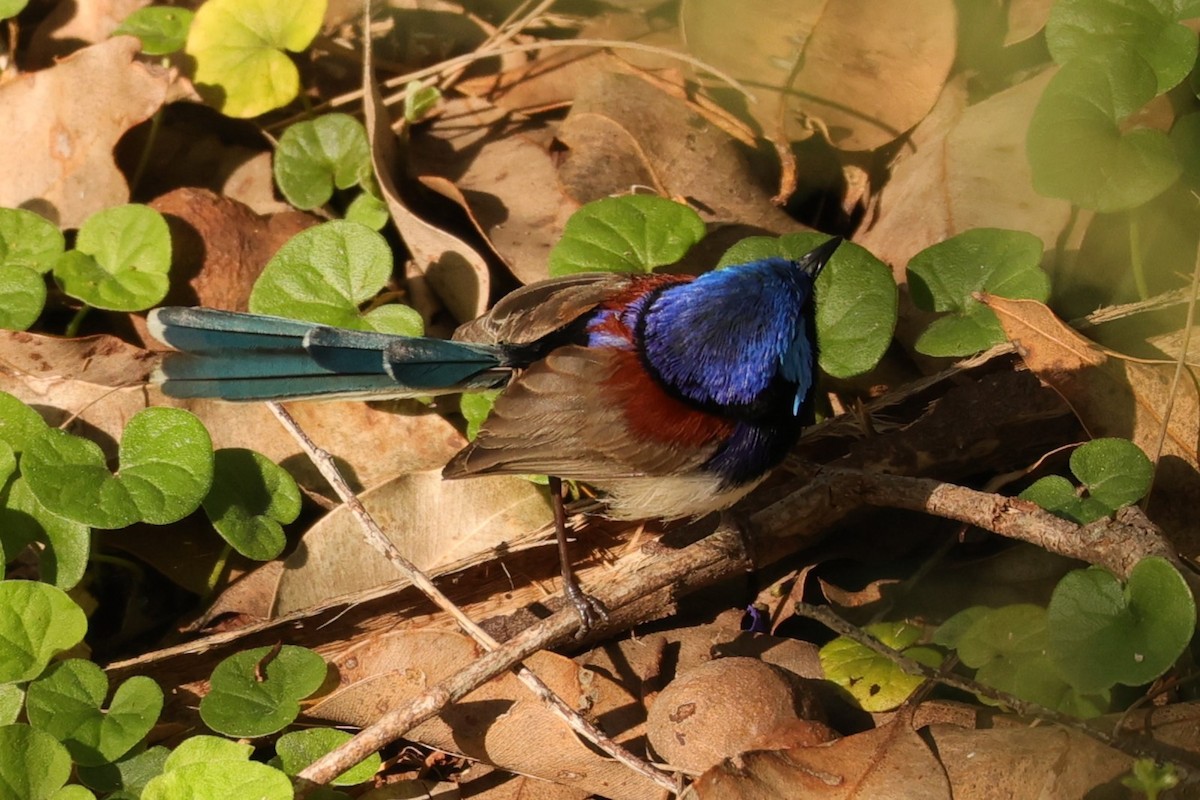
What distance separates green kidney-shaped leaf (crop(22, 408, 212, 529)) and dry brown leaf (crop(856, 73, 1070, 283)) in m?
2.58

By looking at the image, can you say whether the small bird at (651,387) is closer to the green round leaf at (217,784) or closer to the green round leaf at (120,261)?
the green round leaf at (217,784)

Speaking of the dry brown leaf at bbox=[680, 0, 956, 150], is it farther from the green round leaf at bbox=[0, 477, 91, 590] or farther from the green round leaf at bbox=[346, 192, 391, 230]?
the green round leaf at bbox=[0, 477, 91, 590]

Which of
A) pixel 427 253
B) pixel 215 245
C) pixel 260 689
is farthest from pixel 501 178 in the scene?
pixel 260 689

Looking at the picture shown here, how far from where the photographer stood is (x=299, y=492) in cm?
429

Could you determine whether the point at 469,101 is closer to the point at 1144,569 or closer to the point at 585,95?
the point at 585,95

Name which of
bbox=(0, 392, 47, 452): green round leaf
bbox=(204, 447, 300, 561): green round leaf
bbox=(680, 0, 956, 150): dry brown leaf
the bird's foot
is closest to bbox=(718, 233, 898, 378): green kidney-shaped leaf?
bbox=(680, 0, 956, 150): dry brown leaf

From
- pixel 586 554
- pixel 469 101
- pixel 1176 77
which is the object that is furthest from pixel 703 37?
pixel 586 554

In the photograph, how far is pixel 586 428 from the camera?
372 cm

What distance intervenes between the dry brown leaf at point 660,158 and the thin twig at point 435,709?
170cm

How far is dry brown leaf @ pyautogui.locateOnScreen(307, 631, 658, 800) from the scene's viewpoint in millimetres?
3600

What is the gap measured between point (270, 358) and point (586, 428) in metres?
0.94

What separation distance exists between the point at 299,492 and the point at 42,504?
0.83 m

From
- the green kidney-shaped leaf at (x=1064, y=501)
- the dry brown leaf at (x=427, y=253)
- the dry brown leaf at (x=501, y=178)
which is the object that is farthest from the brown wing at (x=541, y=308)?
the green kidney-shaped leaf at (x=1064, y=501)

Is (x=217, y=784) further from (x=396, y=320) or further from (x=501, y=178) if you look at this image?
(x=501, y=178)
